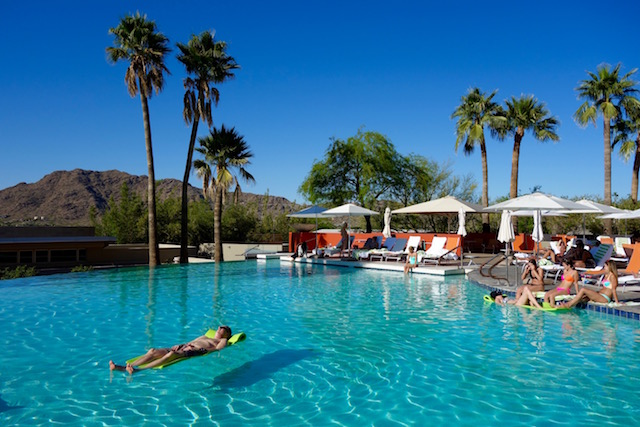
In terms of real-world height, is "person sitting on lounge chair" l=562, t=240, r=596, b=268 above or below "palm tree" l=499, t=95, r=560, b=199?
below

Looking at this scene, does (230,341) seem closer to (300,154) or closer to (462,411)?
(462,411)

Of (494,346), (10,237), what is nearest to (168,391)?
(494,346)

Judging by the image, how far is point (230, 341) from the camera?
6465 millimetres

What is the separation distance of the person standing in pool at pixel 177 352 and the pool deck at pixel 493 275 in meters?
6.94

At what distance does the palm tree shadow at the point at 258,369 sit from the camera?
5410mm

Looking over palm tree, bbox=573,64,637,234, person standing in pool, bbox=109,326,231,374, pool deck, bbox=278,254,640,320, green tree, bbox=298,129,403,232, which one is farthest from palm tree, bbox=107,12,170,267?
palm tree, bbox=573,64,637,234

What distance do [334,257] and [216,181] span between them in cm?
688

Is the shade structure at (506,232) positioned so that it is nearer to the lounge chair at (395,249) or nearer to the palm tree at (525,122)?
the lounge chair at (395,249)

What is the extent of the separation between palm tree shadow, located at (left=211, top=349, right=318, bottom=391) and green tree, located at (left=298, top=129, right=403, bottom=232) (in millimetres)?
25057

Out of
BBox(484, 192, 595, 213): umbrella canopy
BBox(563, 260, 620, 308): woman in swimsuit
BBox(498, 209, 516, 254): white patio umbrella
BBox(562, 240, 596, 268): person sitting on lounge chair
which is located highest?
BBox(484, 192, 595, 213): umbrella canopy

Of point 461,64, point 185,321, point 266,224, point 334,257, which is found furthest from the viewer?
point 266,224

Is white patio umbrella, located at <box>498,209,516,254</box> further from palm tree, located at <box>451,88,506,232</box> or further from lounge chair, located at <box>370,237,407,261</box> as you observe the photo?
palm tree, located at <box>451,88,506,232</box>

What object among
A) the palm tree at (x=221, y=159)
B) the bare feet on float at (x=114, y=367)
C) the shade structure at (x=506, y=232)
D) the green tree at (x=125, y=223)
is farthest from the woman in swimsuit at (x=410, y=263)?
the green tree at (x=125, y=223)

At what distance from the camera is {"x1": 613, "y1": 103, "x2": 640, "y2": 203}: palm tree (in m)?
26.7
